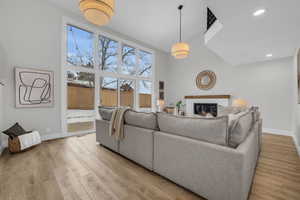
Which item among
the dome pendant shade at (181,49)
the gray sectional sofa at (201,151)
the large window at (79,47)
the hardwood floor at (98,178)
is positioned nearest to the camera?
the gray sectional sofa at (201,151)

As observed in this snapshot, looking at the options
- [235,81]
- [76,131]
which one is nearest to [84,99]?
[76,131]

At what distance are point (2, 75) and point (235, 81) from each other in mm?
6681

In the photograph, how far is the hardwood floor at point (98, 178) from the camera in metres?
1.39

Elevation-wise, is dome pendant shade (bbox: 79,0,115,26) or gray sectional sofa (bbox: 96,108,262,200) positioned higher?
dome pendant shade (bbox: 79,0,115,26)

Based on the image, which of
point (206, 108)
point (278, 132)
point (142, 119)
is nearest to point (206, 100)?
point (206, 108)

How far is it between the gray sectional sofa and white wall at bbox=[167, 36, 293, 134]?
3.81m

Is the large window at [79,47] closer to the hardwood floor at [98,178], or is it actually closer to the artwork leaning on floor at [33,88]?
the artwork leaning on floor at [33,88]

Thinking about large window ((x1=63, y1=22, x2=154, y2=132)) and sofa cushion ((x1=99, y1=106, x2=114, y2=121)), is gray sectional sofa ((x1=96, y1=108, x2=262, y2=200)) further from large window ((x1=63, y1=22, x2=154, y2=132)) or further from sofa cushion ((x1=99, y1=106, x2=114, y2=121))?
large window ((x1=63, y1=22, x2=154, y2=132))

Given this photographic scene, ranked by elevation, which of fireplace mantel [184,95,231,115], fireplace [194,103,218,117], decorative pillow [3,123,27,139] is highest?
fireplace mantel [184,95,231,115]

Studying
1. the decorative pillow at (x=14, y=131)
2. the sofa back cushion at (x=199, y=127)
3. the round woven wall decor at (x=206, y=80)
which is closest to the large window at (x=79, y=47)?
the decorative pillow at (x=14, y=131)

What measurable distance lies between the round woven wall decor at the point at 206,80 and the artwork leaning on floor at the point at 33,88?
5355mm

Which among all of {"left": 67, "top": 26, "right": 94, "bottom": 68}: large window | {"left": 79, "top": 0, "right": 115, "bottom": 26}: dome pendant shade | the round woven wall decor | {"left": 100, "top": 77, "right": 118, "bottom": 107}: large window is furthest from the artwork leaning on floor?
the round woven wall decor

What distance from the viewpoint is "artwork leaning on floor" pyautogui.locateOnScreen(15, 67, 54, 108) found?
2822 mm

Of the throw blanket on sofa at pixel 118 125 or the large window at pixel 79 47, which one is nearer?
the throw blanket on sofa at pixel 118 125
